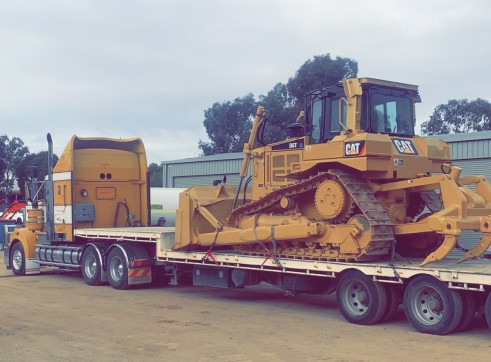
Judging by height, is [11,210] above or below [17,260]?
above

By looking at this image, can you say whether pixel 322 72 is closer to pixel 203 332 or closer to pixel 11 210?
pixel 11 210

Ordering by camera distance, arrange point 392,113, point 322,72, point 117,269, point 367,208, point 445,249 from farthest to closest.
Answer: point 322,72
point 117,269
point 392,113
point 367,208
point 445,249

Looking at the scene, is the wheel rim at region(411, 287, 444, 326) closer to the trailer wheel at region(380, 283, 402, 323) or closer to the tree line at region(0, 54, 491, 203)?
the trailer wheel at region(380, 283, 402, 323)

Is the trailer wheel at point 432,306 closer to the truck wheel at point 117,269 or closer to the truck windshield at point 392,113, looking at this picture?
the truck windshield at point 392,113

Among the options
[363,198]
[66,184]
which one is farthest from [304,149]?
[66,184]

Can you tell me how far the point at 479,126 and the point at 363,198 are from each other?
162 ft

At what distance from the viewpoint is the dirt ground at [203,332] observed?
8.94m

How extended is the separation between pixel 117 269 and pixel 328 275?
6.63 metres

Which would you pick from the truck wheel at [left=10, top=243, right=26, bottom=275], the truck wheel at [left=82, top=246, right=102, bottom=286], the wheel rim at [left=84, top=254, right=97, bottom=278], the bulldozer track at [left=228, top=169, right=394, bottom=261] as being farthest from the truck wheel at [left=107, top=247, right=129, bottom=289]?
the bulldozer track at [left=228, top=169, right=394, bottom=261]

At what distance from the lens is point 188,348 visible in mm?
9320

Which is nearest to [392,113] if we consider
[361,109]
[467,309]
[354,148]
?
[361,109]

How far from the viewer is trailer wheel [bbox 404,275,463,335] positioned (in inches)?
393

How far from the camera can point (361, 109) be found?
12.2 meters

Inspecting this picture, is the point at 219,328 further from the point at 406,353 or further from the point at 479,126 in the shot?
the point at 479,126
